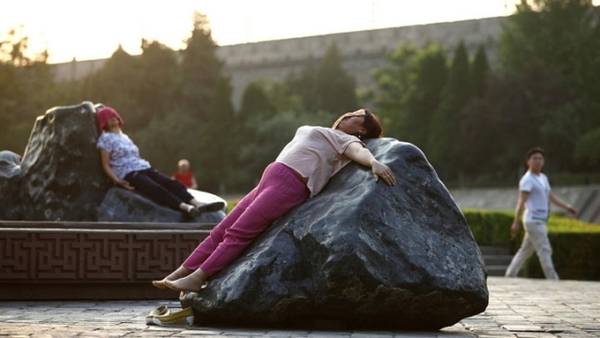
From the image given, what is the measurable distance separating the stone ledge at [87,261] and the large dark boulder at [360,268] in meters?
2.24

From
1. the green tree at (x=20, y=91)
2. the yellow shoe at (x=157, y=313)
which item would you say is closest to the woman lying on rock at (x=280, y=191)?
the yellow shoe at (x=157, y=313)

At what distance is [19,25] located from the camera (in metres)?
42.3

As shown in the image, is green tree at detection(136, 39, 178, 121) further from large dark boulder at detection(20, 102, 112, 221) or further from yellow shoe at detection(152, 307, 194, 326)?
yellow shoe at detection(152, 307, 194, 326)

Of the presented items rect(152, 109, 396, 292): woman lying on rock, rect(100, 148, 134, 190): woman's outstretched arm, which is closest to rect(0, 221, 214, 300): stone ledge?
rect(100, 148, 134, 190): woman's outstretched arm

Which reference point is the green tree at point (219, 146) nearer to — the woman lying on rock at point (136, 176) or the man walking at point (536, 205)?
the man walking at point (536, 205)

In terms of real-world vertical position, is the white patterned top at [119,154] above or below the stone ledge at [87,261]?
above

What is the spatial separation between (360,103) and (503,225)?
4229 centimetres

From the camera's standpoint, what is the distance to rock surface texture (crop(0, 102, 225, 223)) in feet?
33.2

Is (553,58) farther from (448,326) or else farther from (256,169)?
(448,326)

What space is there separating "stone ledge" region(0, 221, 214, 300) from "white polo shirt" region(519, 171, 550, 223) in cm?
553

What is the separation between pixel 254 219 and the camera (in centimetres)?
657

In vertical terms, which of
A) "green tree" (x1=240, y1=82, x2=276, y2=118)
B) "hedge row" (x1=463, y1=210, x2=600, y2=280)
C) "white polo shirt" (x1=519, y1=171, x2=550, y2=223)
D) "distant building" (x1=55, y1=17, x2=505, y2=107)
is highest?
"distant building" (x1=55, y1=17, x2=505, y2=107)

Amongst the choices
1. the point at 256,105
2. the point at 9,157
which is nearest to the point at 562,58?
the point at 256,105

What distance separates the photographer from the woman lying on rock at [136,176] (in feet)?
33.2
